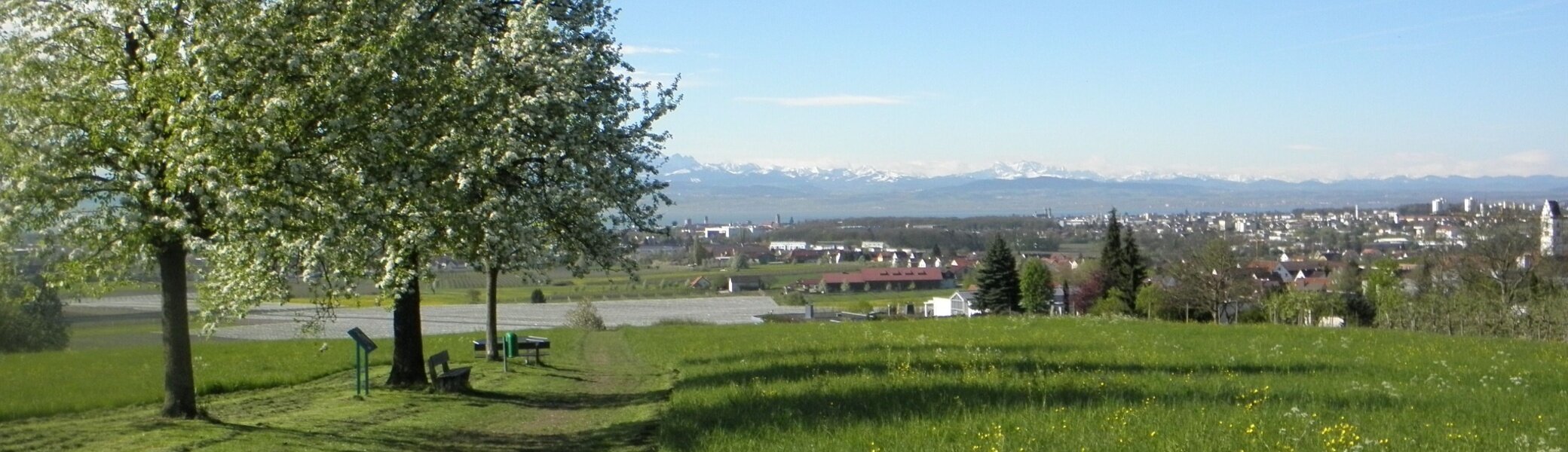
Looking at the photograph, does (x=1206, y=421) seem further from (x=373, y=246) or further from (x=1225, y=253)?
(x=1225, y=253)

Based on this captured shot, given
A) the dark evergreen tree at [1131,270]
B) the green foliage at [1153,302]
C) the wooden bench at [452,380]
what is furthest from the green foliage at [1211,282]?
the wooden bench at [452,380]

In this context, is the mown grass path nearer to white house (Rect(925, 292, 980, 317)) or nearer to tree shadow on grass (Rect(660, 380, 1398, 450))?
tree shadow on grass (Rect(660, 380, 1398, 450))

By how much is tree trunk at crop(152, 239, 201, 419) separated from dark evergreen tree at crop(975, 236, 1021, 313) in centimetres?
6174

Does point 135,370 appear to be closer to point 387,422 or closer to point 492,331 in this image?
point 492,331

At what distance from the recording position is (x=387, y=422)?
17.8m

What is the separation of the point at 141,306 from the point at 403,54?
25173mm

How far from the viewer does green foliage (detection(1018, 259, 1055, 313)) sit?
263 ft

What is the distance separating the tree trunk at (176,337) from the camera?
16.4 m

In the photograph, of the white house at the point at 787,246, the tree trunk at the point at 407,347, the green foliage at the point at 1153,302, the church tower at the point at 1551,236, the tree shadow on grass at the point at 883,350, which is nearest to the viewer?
the tree trunk at the point at 407,347

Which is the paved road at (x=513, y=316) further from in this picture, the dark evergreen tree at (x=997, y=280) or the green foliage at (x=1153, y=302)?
the green foliage at (x=1153, y=302)

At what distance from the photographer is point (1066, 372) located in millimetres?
20328

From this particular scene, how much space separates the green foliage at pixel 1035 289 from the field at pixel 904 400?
47.8 metres

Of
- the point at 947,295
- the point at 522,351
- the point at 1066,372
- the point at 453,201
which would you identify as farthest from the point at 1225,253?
the point at 453,201

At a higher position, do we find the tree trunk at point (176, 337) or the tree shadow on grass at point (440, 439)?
the tree trunk at point (176, 337)
